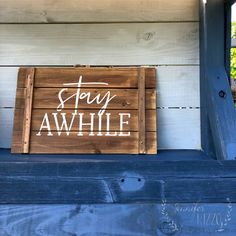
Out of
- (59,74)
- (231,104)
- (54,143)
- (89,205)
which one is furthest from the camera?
(59,74)

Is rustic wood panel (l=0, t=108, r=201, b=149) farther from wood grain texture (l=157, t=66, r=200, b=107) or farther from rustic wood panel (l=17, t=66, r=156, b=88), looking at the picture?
rustic wood panel (l=17, t=66, r=156, b=88)

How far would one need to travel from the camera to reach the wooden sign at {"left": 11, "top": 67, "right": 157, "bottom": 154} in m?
1.69

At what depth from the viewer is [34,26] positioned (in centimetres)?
188

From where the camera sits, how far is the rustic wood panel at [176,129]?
72.7 inches

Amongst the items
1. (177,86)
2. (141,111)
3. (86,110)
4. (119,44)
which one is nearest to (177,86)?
(177,86)

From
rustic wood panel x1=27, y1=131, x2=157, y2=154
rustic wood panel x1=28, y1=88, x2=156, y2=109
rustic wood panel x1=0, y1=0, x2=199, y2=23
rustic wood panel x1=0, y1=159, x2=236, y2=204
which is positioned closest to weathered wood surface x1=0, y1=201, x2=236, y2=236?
rustic wood panel x1=0, y1=159, x2=236, y2=204

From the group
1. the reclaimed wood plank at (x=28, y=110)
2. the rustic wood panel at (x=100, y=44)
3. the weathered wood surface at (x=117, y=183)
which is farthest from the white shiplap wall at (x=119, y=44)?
the weathered wood surface at (x=117, y=183)

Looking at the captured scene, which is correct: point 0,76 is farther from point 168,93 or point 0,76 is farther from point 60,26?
point 168,93

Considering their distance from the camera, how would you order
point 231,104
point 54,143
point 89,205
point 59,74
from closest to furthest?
point 89,205 → point 231,104 → point 54,143 → point 59,74

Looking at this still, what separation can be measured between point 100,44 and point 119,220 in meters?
1.06

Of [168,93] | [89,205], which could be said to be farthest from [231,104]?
[89,205]

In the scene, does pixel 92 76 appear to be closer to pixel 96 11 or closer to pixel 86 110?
A: pixel 86 110

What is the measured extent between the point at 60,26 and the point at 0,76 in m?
0.41

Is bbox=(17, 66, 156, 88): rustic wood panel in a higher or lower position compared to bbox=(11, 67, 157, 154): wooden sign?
higher
